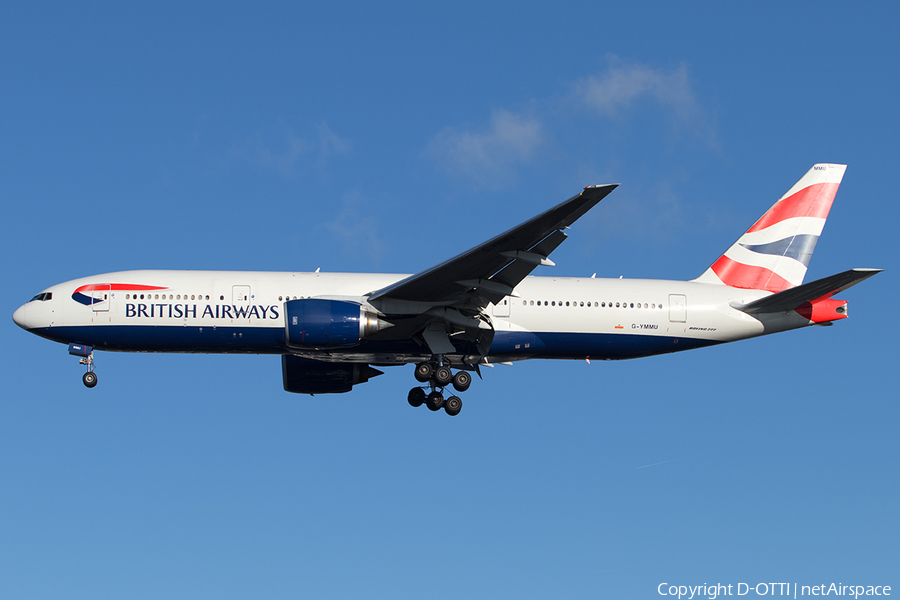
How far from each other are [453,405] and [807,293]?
37.1 ft

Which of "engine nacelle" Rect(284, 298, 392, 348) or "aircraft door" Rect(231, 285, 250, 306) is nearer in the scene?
"engine nacelle" Rect(284, 298, 392, 348)

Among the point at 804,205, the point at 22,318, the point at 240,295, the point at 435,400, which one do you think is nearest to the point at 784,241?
the point at 804,205

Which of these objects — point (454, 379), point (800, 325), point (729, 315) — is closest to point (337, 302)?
point (454, 379)

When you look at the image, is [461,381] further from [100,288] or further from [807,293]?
[100,288]

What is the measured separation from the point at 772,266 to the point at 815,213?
300 cm

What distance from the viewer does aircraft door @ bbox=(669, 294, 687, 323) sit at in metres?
30.9

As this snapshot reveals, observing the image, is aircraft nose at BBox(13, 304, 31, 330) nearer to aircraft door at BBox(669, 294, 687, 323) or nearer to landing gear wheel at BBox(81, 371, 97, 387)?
landing gear wheel at BBox(81, 371, 97, 387)

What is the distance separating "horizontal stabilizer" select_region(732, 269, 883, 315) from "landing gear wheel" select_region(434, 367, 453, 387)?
9.49 m

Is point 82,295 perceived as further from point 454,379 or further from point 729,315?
point 729,315

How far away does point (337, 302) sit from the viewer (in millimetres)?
27781

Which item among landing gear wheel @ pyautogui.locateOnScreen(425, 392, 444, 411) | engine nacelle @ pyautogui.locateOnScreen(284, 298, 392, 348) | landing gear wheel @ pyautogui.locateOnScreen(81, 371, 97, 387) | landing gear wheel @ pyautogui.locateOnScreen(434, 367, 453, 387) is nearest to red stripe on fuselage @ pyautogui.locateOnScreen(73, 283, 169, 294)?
landing gear wheel @ pyautogui.locateOnScreen(81, 371, 97, 387)

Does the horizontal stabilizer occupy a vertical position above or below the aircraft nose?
below

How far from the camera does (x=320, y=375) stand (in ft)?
111

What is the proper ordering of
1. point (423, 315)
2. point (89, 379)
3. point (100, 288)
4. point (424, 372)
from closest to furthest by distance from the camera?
1. point (423, 315)
2. point (100, 288)
3. point (89, 379)
4. point (424, 372)
